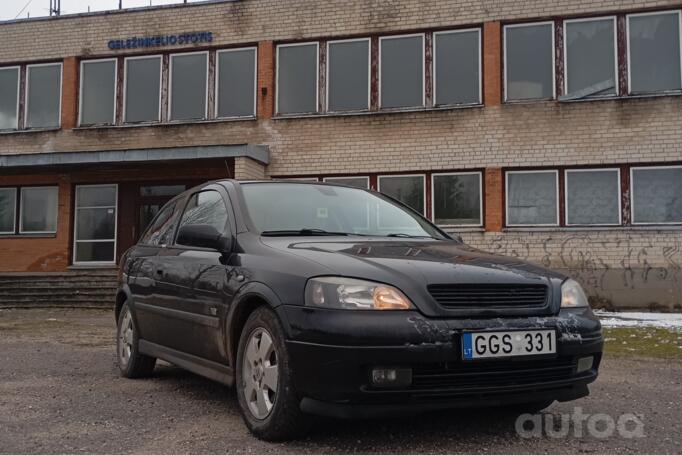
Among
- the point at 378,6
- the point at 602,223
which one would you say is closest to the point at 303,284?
the point at 602,223

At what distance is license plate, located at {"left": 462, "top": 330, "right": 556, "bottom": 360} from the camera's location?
3.36m

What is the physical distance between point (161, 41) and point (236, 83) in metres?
2.45

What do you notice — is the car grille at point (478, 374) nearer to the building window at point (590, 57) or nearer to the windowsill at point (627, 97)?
the windowsill at point (627, 97)

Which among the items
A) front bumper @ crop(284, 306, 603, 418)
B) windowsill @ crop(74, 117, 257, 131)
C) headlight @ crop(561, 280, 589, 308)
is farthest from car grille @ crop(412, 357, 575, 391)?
windowsill @ crop(74, 117, 257, 131)

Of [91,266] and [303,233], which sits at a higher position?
[303,233]

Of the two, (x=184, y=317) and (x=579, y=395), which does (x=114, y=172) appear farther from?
(x=579, y=395)

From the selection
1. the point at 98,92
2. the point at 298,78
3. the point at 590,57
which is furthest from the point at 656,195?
the point at 98,92

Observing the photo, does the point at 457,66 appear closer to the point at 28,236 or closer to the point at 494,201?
the point at 494,201

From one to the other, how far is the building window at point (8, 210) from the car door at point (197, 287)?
15.2 m

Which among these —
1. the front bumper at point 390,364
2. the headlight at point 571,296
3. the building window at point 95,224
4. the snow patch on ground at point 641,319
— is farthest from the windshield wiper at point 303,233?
the building window at point 95,224

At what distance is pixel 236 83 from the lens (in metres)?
17.2

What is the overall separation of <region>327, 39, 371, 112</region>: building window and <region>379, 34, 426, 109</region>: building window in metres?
0.39

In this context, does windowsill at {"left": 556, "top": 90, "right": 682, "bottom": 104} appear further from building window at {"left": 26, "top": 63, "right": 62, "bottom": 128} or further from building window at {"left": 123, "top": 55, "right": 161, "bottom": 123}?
building window at {"left": 26, "top": 63, "right": 62, "bottom": 128}

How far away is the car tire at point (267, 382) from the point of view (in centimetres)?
349
